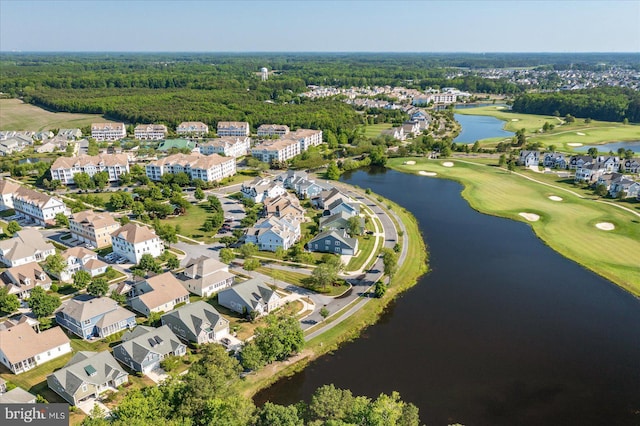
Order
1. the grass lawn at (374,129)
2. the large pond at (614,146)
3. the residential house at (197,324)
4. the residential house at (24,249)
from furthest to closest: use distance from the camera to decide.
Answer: the grass lawn at (374,129)
the large pond at (614,146)
the residential house at (24,249)
the residential house at (197,324)

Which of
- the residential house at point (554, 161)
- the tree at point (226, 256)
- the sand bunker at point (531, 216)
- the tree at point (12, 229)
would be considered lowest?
the tree at point (12, 229)

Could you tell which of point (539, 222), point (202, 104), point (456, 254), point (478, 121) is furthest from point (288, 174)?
point (478, 121)

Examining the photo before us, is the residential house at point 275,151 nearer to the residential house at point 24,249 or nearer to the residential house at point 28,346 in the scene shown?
the residential house at point 24,249

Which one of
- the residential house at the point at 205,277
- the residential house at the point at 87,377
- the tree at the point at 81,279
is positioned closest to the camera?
the residential house at the point at 87,377

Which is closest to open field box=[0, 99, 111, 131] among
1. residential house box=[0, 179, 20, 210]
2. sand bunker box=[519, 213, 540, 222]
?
residential house box=[0, 179, 20, 210]

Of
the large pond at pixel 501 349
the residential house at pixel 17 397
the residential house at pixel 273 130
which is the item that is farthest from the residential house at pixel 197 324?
the residential house at pixel 273 130

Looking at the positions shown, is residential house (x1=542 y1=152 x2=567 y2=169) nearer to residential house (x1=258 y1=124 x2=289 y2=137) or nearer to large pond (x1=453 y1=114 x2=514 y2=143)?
large pond (x1=453 y1=114 x2=514 y2=143)

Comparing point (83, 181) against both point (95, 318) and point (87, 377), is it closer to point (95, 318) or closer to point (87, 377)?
point (95, 318)
